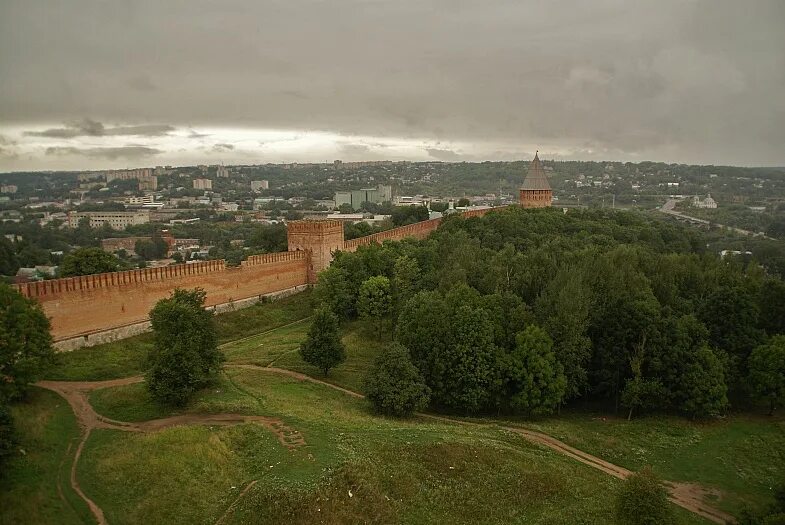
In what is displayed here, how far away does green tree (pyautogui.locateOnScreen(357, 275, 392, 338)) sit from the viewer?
35094mm

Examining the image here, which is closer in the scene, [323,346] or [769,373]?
[769,373]

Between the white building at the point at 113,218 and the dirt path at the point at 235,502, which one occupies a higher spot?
the dirt path at the point at 235,502

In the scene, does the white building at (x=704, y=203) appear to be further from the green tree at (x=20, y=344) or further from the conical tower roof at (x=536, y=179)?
the green tree at (x=20, y=344)

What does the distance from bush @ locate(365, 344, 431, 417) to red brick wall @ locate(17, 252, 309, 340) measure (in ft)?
48.7

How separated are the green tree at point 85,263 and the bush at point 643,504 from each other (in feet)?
101

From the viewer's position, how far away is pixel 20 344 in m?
21.0

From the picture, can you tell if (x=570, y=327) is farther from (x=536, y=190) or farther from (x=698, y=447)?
(x=536, y=190)

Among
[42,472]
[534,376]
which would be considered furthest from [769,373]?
[42,472]

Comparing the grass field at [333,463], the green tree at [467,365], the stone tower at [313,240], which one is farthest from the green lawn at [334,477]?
the stone tower at [313,240]

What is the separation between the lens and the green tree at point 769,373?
25984 millimetres

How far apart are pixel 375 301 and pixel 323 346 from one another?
773 cm

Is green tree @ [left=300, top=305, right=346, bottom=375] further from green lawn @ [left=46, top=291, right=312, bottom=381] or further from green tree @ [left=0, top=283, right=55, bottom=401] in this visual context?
green tree @ [left=0, top=283, right=55, bottom=401]

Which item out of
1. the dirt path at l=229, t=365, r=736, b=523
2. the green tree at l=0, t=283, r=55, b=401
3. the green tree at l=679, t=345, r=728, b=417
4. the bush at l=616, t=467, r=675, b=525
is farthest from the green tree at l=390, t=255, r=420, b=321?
the bush at l=616, t=467, r=675, b=525

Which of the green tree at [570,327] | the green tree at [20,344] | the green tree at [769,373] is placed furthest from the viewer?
the green tree at [570,327]
